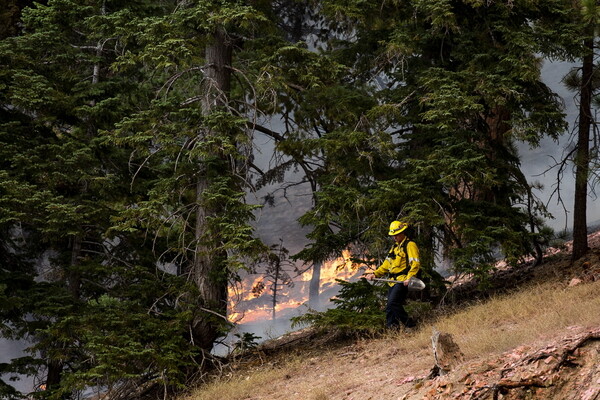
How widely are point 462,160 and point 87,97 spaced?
714cm

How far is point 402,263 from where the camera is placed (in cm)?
1081

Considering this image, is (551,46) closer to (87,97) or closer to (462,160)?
(462,160)

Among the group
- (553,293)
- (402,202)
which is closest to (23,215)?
(402,202)

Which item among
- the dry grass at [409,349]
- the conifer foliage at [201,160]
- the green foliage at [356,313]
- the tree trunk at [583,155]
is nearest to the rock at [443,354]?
the dry grass at [409,349]

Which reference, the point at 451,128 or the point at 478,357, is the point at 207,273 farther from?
the point at 478,357

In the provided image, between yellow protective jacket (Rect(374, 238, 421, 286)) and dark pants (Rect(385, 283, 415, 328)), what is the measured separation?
0.48ft

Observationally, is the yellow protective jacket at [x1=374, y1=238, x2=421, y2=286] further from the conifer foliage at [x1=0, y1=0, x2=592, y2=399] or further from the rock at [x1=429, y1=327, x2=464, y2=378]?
the rock at [x1=429, y1=327, x2=464, y2=378]

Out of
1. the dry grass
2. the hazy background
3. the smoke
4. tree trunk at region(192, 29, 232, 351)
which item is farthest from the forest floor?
the hazy background

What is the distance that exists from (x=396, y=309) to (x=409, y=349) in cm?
139

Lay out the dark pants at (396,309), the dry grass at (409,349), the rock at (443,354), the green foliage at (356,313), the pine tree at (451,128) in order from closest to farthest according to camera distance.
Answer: the rock at (443,354)
the dry grass at (409,349)
the dark pants at (396,309)
the green foliage at (356,313)
the pine tree at (451,128)

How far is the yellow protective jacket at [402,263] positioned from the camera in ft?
34.9

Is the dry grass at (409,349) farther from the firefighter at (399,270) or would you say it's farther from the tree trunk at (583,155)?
the tree trunk at (583,155)

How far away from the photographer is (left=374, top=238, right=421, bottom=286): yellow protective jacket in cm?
1065

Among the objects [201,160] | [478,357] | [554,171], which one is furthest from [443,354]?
[554,171]
